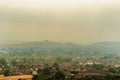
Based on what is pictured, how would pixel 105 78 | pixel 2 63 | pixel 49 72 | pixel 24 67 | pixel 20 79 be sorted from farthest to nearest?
pixel 2 63, pixel 24 67, pixel 49 72, pixel 20 79, pixel 105 78

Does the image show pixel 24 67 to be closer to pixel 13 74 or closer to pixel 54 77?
pixel 13 74

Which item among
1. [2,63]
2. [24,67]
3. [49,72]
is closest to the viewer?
[49,72]

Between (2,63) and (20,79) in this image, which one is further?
(2,63)

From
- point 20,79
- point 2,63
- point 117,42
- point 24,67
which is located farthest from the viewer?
point 117,42

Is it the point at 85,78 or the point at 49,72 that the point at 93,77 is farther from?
the point at 49,72

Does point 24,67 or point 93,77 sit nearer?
point 93,77

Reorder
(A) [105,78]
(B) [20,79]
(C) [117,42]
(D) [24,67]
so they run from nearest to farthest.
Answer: (A) [105,78] → (B) [20,79] → (D) [24,67] → (C) [117,42]

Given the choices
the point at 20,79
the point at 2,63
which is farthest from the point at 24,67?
the point at 20,79

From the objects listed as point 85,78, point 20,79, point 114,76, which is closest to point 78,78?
point 85,78
